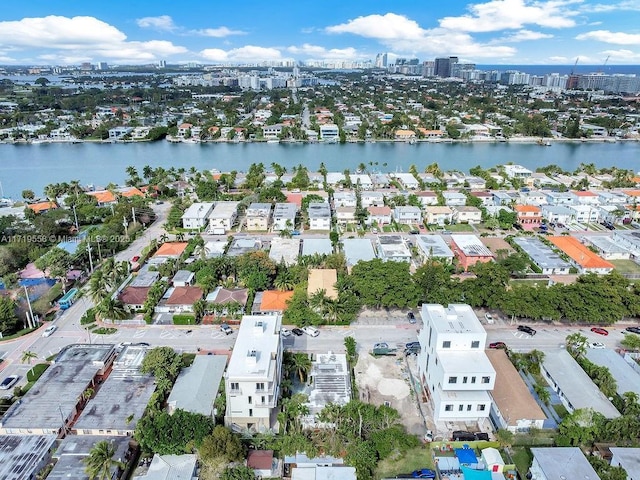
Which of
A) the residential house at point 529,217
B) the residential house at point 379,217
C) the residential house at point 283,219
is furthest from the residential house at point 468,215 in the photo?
the residential house at point 283,219

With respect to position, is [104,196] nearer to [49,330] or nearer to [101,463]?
[49,330]

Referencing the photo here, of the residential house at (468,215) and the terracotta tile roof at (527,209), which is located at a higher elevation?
the terracotta tile roof at (527,209)

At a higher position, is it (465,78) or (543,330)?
(465,78)

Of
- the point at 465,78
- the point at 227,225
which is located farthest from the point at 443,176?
the point at 465,78

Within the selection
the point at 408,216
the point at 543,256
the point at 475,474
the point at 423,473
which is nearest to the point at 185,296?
the point at 423,473

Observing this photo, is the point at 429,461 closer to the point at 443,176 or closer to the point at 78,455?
the point at 78,455

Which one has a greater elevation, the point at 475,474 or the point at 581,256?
the point at 581,256

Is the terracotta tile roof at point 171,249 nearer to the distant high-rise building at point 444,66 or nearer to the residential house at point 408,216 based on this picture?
the residential house at point 408,216
